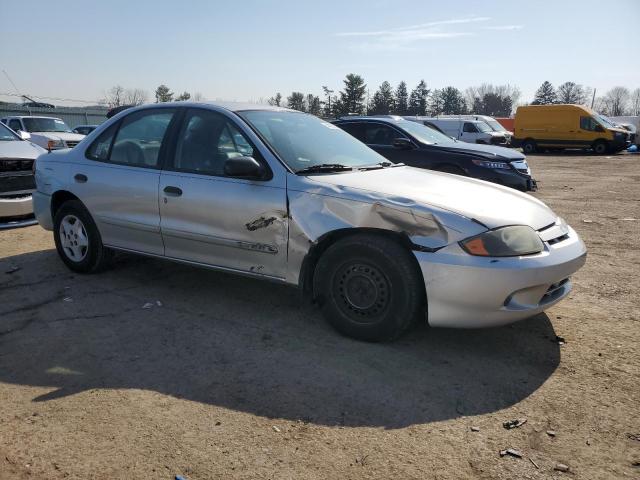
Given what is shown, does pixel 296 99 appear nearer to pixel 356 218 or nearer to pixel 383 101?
pixel 383 101

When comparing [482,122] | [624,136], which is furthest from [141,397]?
[624,136]

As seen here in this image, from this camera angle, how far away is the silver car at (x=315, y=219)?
3396 mm

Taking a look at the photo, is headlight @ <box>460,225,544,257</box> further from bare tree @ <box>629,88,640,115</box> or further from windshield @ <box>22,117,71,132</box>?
bare tree @ <box>629,88,640,115</box>

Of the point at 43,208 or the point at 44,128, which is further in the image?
the point at 44,128

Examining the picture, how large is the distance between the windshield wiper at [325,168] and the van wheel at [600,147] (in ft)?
87.4

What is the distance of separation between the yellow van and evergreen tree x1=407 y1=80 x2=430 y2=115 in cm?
6302

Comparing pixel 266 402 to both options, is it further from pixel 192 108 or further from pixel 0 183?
pixel 0 183

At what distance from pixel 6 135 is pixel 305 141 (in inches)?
239

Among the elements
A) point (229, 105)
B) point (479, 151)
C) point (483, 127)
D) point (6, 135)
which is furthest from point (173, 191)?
point (483, 127)

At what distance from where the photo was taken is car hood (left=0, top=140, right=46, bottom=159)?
733 centimetres

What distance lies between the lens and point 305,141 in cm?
444

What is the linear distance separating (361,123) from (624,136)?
22200mm

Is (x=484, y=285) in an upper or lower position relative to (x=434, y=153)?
lower

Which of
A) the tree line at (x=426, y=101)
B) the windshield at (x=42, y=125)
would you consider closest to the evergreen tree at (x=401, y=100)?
the tree line at (x=426, y=101)
